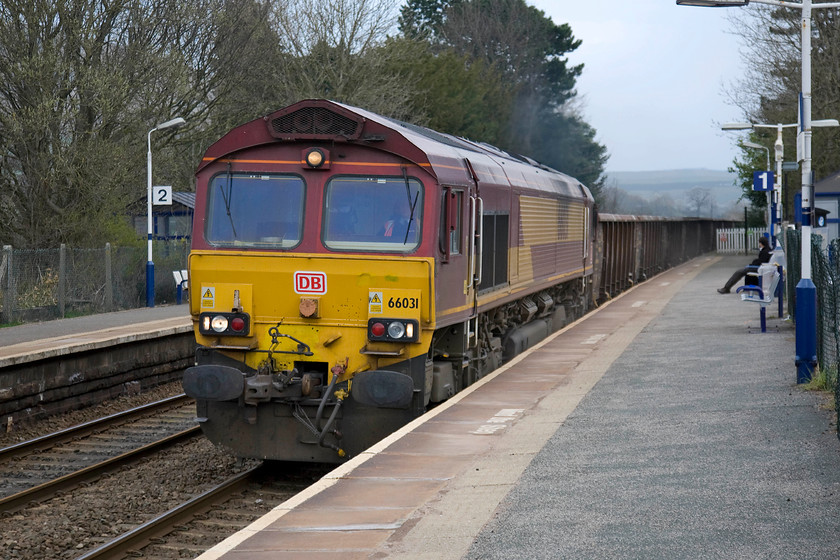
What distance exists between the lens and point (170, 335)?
17.9 meters

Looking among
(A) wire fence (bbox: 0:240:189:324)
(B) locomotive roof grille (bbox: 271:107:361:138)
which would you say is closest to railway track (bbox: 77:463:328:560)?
(B) locomotive roof grille (bbox: 271:107:361:138)

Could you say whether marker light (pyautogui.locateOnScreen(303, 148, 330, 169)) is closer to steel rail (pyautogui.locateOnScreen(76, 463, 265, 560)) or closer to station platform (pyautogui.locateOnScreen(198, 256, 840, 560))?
station platform (pyautogui.locateOnScreen(198, 256, 840, 560))

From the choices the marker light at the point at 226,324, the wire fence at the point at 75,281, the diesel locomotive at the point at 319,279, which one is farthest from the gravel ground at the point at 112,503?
the wire fence at the point at 75,281

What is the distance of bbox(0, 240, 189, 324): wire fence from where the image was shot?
68.7ft

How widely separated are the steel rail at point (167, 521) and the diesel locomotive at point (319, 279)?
1.52ft

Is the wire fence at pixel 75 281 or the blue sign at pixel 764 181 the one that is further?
the blue sign at pixel 764 181

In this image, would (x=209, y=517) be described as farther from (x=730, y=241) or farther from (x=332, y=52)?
(x=730, y=241)

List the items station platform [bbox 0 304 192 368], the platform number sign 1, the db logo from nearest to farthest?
1. the db logo
2. station platform [bbox 0 304 192 368]
3. the platform number sign 1

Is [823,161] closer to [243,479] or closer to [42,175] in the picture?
[42,175]

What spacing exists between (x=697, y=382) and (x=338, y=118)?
208 inches

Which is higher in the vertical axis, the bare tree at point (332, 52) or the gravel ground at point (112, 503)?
the bare tree at point (332, 52)

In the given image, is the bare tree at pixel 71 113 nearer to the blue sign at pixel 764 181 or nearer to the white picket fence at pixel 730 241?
the blue sign at pixel 764 181

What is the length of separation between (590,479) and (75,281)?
17847mm

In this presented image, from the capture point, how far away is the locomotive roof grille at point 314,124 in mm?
9773
